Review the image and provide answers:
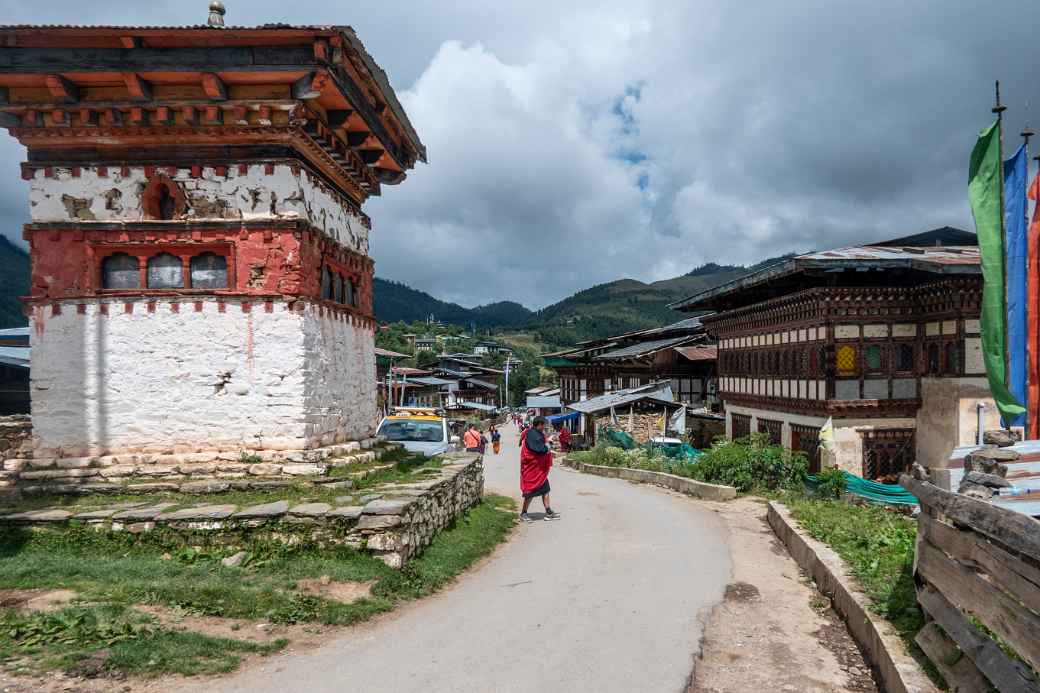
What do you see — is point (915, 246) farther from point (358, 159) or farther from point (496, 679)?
point (496, 679)

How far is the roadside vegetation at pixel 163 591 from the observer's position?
5109mm

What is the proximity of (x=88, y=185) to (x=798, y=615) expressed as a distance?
10.4 meters

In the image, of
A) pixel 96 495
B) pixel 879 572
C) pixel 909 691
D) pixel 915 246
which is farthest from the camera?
pixel 915 246

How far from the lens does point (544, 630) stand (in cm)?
648

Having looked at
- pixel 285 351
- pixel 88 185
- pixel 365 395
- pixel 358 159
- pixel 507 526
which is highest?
pixel 358 159

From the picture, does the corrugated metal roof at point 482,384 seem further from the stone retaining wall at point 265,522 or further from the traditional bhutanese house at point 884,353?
the stone retaining wall at point 265,522

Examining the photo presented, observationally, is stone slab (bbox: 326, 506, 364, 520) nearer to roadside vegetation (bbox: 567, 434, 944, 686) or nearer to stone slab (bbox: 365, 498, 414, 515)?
stone slab (bbox: 365, 498, 414, 515)

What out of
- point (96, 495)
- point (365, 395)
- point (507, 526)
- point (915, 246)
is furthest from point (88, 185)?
point (915, 246)

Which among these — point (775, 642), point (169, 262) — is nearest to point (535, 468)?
point (775, 642)

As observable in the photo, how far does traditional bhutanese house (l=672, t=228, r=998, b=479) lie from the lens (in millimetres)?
18062

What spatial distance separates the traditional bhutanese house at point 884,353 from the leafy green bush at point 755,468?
230 centimetres

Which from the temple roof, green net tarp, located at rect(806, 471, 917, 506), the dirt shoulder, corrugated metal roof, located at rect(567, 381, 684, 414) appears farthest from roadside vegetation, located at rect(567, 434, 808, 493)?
the temple roof

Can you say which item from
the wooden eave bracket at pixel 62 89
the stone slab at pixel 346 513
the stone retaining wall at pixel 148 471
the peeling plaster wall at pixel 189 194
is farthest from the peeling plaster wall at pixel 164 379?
the wooden eave bracket at pixel 62 89

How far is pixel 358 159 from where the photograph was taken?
444 inches
